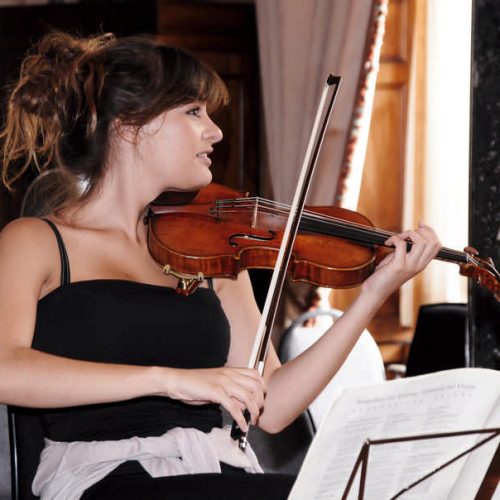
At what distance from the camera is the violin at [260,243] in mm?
1725

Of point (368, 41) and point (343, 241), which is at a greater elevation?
point (368, 41)

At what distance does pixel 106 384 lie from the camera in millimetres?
1359

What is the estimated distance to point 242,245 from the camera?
1.78 meters

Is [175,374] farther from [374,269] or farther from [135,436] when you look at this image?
[374,269]

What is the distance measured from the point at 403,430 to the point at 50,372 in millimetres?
510

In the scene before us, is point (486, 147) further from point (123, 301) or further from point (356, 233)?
point (123, 301)

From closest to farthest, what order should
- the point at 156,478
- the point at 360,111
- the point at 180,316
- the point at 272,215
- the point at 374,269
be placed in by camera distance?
the point at 156,478 < the point at 180,316 < the point at 374,269 < the point at 272,215 < the point at 360,111

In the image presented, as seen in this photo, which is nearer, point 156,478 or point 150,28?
point 156,478

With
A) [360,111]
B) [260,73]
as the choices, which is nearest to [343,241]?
[360,111]

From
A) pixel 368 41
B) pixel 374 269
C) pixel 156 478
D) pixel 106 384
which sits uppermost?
pixel 368 41

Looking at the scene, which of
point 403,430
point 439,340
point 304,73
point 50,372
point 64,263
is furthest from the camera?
point 304,73

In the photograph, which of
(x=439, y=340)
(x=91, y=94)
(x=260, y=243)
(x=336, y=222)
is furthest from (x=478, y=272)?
(x=439, y=340)

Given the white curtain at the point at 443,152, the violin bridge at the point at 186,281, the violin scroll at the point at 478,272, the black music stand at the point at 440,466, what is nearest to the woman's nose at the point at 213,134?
the violin bridge at the point at 186,281

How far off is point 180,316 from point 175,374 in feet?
1.15
